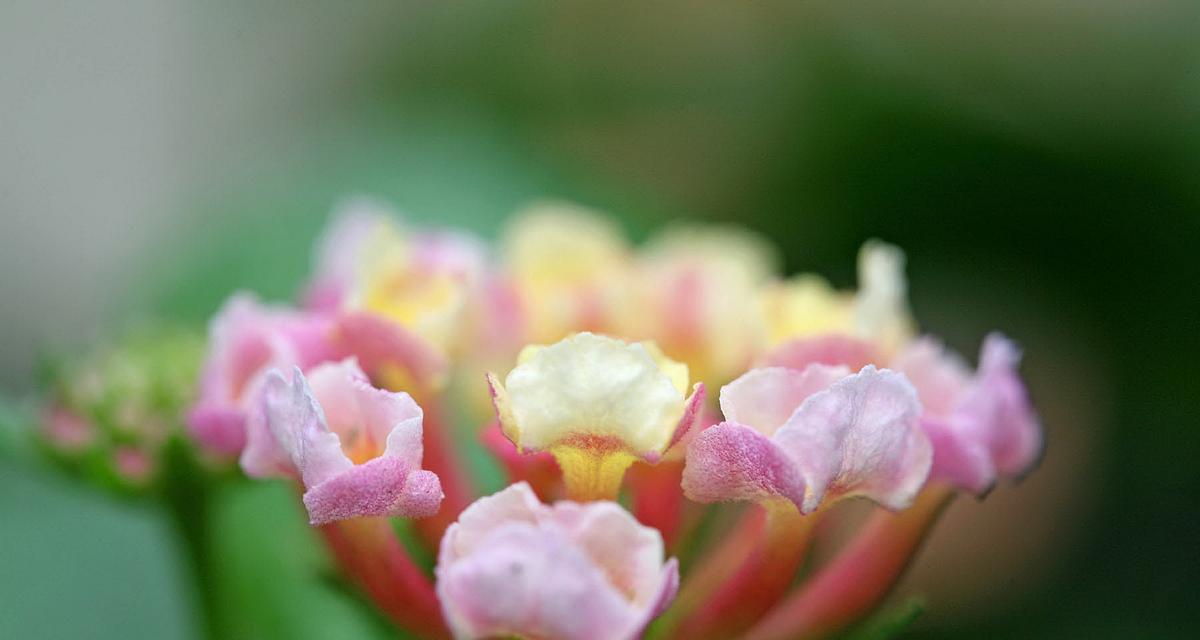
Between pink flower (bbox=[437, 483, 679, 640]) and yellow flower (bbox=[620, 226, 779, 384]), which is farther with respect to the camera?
yellow flower (bbox=[620, 226, 779, 384])

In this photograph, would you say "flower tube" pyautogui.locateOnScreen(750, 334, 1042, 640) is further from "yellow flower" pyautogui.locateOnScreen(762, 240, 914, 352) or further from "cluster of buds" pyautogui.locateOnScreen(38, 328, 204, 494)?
"cluster of buds" pyautogui.locateOnScreen(38, 328, 204, 494)

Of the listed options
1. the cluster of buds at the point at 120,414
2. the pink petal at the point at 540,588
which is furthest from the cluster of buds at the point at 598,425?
the cluster of buds at the point at 120,414

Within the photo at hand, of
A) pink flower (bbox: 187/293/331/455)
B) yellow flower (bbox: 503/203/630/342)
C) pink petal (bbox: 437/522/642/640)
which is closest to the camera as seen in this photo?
pink petal (bbox: 437/522/642/640)

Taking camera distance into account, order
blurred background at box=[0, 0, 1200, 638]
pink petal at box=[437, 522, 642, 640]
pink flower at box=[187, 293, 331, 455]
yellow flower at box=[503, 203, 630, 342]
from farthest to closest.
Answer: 1. blurred background at box=[0, 0, 1200, 638]
2. yellow flower at box=[503, 203, 630, 342]
3. pink flower at box=[187, 293, 331, 455]
4. pink petal at box=[437, 522, 642, 640]

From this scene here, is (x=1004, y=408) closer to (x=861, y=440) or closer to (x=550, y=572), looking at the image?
(x=861, y=440)

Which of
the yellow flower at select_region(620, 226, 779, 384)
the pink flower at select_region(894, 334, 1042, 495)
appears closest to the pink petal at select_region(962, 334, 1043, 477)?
the pink flower at select_region(894, 334, 1042, 495)

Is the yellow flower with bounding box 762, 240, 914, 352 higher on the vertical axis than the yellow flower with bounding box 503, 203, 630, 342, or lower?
lower

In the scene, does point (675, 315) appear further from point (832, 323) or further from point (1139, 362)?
point (1139, 362)

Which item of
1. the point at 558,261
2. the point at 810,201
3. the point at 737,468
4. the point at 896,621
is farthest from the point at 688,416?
the point at 810,201

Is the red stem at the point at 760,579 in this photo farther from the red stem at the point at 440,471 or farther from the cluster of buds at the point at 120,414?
the cluster of buds at the point at 120,414
